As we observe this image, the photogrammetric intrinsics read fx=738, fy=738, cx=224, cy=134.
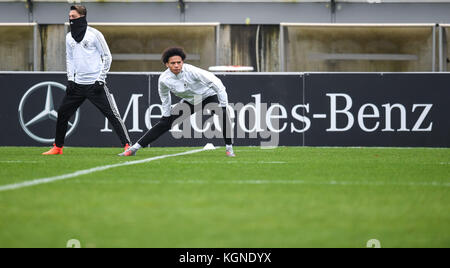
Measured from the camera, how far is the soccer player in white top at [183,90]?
9211 millimetres

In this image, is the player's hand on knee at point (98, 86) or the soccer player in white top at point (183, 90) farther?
the player's hand on knee at point (98, 86)

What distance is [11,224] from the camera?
395 cm

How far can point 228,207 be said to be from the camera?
4594mm

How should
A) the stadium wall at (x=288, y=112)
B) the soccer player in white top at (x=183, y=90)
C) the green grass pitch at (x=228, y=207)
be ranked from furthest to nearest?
the stadium wall at (x=288, y=112)
the soccer player in white top at (x=183, y=90)
the green grass pitch at (x=228, y=207)

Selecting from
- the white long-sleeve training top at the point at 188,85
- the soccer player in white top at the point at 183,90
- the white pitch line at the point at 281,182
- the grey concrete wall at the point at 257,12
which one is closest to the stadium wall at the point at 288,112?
the soccer player in white top at the point at 183,90

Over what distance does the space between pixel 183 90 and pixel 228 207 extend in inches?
195

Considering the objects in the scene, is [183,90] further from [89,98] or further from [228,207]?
[228,207]

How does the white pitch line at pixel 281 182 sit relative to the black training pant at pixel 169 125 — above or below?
below

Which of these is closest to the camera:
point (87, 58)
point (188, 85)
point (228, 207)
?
point (228, 207)

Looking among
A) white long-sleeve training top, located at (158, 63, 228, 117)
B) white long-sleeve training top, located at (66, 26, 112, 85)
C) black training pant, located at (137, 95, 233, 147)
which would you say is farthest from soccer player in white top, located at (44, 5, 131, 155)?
white long-sleeve training top, located at (158, 63, 228, 117)

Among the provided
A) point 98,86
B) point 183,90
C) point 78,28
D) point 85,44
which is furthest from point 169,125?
point 78,28

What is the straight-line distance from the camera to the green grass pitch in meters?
3.62

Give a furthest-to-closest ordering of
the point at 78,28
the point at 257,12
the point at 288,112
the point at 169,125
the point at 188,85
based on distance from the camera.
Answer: the point at 257,12, the point at 288,112, the point at 78,28, the point at 169,125, the point at 188,85

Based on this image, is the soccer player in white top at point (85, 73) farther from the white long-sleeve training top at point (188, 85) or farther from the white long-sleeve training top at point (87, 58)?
the white long-sleeve training top at point (188, 85)
